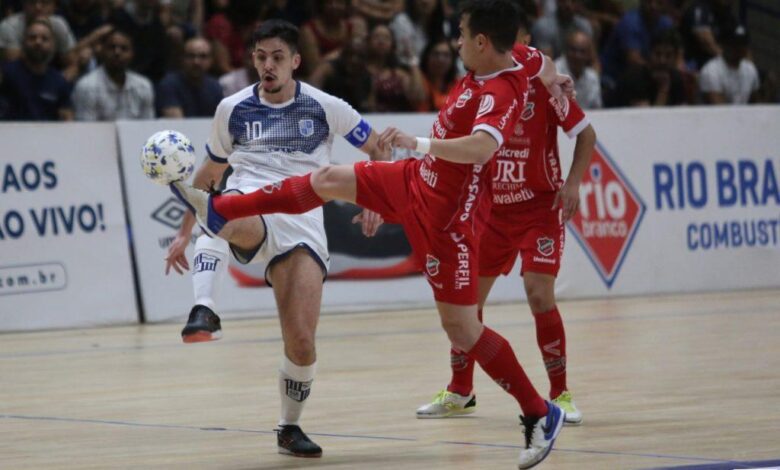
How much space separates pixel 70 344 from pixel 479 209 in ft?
20.1

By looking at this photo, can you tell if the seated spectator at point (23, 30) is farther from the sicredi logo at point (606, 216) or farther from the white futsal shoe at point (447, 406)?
the white futsal shoe at point (447, 406)

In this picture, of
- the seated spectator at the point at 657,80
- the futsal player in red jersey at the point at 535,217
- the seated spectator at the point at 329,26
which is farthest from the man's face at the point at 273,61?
the seated spectator at the point at 657,80

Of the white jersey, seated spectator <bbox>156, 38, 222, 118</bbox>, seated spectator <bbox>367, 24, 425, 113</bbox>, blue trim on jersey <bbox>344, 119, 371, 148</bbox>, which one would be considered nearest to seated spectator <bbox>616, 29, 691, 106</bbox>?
seated spectator <bbox>367, 24, 425, 113</bbox>

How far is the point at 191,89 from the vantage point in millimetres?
14078

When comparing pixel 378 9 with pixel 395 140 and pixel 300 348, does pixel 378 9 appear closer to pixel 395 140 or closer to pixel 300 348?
pixel 300 348

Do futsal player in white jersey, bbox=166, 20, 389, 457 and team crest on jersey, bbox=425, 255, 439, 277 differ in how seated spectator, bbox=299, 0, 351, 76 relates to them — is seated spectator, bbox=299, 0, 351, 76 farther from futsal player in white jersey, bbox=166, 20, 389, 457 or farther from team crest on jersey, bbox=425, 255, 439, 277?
team crest on jersey, bbox=425, 255, 439, 277

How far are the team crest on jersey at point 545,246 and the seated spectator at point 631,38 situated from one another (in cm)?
985

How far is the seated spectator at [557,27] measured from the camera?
1669cm

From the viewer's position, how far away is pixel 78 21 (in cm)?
1465

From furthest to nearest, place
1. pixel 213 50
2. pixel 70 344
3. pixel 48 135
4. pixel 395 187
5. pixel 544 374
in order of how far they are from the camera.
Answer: pixel 213 50 → pixel 48 135 → pixel 70 344 → pixel 544 374 → pixel 395 187

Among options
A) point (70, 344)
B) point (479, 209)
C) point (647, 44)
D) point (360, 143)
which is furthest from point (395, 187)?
point (647, 44)

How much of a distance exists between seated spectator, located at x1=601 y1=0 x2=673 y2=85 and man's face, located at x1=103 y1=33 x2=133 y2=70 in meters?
6.47

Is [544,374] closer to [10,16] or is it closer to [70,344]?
[70,344]

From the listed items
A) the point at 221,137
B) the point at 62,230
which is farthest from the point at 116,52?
the point at 221,137
